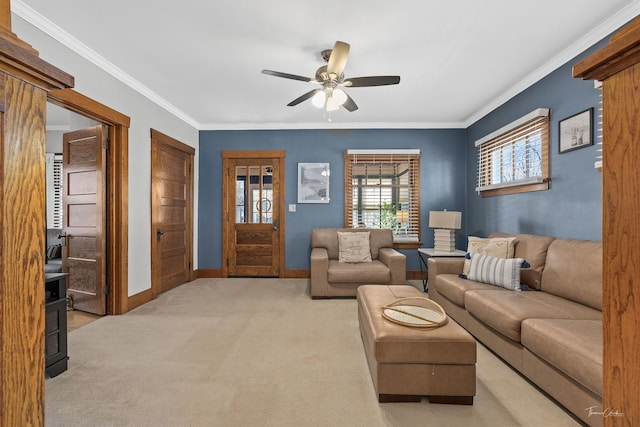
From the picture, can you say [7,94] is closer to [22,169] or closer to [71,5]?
[22,169]

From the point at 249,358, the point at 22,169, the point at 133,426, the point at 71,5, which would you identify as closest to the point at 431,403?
the point at 249,358

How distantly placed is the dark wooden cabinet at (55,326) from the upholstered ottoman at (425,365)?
7.24ft

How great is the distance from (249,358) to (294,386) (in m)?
0.54

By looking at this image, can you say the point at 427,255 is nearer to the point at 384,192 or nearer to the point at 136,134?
the point at 384,192

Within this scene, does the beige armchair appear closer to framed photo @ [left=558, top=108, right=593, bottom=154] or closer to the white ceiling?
framed photo @ [left=558, top=108, right=593, bottom=154]

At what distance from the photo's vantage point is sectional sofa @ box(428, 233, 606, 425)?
5.27ft

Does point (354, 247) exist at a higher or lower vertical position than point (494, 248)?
lower

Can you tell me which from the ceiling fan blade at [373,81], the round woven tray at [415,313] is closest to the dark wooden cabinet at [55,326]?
the round woven tray at [415,313]

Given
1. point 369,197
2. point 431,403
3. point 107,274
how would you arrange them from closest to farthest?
point 431,403
point 107,274
point 369,197

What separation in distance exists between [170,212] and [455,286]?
3.85m

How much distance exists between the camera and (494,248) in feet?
10.4

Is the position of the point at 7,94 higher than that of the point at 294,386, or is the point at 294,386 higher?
the point at 7,94

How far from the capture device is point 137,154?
3684mm

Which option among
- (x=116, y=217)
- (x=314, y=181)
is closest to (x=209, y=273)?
(x=116, y=217)
